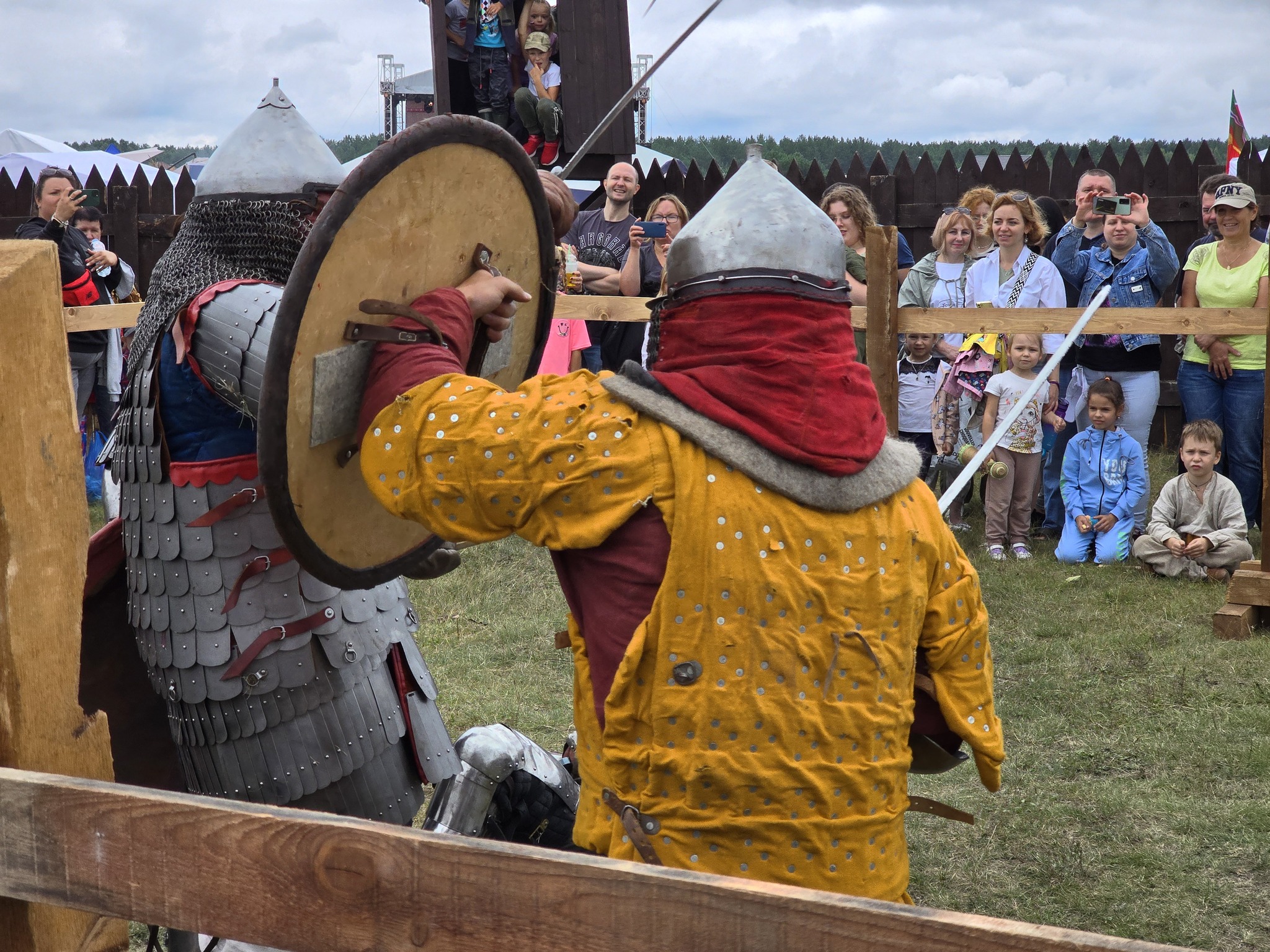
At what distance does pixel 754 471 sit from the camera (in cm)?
168

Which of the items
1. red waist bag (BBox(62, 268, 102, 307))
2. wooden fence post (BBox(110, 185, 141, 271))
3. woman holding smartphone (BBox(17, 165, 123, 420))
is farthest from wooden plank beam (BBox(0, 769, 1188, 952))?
wooden fence post (BBox(110, 185, 141, 271))

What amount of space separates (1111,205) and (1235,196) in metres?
0.58

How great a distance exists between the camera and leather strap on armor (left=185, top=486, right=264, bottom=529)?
88.7 inches

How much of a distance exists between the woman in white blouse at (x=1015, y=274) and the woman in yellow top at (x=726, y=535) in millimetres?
4744

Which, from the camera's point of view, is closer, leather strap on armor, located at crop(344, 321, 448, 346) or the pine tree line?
leather strap on armor, located at crop(344, 321, 448, 346)

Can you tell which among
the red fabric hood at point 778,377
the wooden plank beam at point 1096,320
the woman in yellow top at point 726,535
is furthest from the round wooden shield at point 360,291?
the wooden plank beam at point 1096,320

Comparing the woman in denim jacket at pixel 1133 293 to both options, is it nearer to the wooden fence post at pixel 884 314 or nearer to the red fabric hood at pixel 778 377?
the wooden fence post at pixel 884 314

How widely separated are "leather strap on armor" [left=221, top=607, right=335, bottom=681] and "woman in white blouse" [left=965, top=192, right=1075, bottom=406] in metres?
4.71

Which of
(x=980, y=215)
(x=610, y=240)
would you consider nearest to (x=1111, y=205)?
(x=980, y=215)

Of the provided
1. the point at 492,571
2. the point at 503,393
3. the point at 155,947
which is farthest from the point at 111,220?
the point at 503,393

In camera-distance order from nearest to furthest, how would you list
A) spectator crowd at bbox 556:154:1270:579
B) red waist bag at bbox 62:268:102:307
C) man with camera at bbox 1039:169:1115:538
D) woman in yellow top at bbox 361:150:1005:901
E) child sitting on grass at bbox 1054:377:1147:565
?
woman in yellow top at bbox 361:150:1005:901 → spectator crowd at bbox 556:154:1270:579 → child sitting on grass at bbox 1054:377:1147:565 → man with camera at bbox 1039:169:1115:538 → red waist bag at bbox 62:268:102:307

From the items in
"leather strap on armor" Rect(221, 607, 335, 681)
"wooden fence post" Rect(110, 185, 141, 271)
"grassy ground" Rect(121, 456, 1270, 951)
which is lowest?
"grassy ground" Rect(121, 456, 1270, 951)

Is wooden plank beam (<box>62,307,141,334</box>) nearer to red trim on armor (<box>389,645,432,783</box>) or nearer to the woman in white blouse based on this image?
the woman in white blouse

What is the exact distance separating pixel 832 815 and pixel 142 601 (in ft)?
4.51
